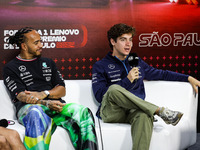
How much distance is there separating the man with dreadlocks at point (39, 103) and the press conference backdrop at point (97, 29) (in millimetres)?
596

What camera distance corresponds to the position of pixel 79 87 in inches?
143

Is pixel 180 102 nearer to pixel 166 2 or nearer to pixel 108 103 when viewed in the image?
pixel 108 103

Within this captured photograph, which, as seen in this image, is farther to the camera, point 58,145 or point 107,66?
point 107,66

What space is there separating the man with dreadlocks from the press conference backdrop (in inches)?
23.5

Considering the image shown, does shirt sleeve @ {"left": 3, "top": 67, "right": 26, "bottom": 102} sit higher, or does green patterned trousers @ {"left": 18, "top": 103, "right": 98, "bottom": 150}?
shirt sleeve @ {"left": 3, "top": 67, "right": 26, "bottom": 102}

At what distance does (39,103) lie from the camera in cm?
309

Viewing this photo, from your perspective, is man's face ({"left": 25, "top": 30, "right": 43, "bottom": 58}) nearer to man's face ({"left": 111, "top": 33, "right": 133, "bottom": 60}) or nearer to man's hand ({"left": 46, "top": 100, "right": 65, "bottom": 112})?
man's hand ({"left": 46, "top": 100, "right": 65, "bottom": 112})

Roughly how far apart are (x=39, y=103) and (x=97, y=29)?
57.6 inches

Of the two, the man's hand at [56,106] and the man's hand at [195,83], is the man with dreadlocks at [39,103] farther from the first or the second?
the man's hand at [195,83]

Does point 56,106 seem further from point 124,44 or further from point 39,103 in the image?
point 124,44

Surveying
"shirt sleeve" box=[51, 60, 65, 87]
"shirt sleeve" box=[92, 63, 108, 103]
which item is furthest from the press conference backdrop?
"shirt sleeve" box=[92, 63, 108, 103]

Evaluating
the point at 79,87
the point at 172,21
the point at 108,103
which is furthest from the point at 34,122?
the point at 172,21

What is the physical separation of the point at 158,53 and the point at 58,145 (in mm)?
2017

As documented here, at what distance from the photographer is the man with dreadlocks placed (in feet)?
8.73
